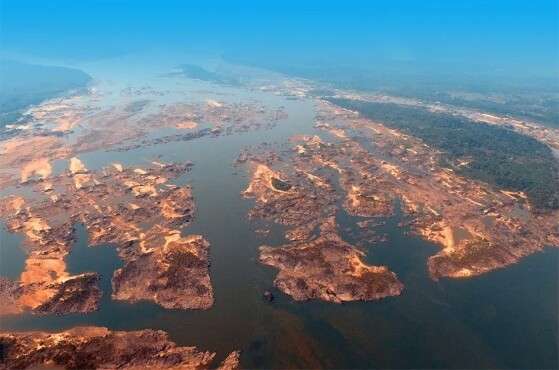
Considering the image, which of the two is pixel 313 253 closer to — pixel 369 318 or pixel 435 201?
pixel 369 318

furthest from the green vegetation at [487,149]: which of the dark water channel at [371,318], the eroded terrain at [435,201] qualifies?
the dark water channel at [371,318]

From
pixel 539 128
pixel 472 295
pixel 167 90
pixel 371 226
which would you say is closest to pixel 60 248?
pixel 371 226

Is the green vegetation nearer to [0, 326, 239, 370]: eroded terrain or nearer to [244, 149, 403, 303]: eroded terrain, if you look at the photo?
[244, 149, 403, 303]: eroded terrain

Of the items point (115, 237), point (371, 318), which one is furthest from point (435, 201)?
point (115, 237)

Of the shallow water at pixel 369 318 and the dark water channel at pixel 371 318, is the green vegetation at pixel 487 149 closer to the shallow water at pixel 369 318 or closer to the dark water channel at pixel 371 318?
the shallow water at pixel 369 318

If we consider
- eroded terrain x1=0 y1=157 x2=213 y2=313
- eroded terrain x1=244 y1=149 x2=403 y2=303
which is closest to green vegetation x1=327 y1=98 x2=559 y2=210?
eroded terrain x1=244 y1=149 x2=403 y2=303

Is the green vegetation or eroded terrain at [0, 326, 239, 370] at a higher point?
the green vegetation
